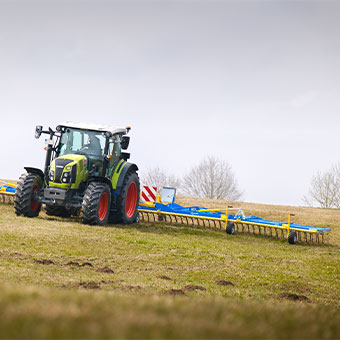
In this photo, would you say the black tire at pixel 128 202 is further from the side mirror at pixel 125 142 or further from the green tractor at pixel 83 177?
the side mirror at pixel 125 142

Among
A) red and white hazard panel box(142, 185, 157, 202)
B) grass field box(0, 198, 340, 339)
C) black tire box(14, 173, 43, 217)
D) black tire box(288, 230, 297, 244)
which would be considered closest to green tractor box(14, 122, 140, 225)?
black tire box(14, 173, 43, 217)

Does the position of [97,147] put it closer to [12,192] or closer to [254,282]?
[12,192]

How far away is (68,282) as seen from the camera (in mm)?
6941

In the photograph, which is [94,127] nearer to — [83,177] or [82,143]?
[82,143]

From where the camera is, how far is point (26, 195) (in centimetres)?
1384

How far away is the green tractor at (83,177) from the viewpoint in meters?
13.5

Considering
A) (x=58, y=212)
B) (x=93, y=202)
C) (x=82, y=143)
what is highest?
(x=82, y=143)

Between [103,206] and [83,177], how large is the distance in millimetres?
1061

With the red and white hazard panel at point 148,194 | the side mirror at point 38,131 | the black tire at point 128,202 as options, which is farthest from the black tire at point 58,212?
the red and white hazard panel at point 148,194

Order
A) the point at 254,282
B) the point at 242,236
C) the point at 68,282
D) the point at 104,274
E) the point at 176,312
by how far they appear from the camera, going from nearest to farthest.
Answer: the point at 176,312 < the point at 68,282 < the point at 104,274 < the point at 254,282 < the point at 242,236

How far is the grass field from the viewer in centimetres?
228

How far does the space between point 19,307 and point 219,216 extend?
14.3 m

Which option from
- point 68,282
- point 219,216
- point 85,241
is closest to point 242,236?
point 219,216

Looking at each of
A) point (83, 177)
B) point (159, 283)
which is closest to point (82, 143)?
point (83, 177)
